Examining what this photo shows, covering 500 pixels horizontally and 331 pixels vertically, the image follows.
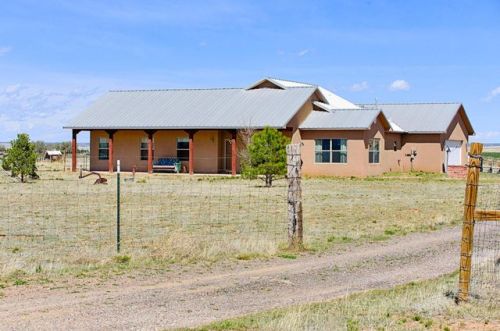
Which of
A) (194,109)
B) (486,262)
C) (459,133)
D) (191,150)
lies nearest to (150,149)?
(191,150)

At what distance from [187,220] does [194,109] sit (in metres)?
27.2

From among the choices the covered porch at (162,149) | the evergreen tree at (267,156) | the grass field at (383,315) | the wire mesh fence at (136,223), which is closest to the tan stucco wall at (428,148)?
the covered porch at (162,149)

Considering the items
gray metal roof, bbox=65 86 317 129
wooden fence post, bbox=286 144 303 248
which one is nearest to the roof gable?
gray metal roof, bbox=65 86 317 129

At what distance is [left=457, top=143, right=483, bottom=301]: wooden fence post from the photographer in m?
9.34

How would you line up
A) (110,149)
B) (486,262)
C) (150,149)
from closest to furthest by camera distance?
(486,262), (150,149), (110,149)

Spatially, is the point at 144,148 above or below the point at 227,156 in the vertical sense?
above

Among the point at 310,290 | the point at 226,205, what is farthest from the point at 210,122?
the point at 310,290

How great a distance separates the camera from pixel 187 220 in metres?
19.2

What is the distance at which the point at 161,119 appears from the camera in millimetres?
45094

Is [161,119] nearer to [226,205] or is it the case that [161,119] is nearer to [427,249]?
[226,205]

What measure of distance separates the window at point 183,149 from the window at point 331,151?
26.2 feet

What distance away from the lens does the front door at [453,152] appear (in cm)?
5097

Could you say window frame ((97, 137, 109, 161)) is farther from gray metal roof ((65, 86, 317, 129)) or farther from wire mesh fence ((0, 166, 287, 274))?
wire mesh fence ((0, 166, 287, 274))

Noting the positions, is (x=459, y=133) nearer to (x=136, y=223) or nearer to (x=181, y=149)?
(x=181, y=149)
